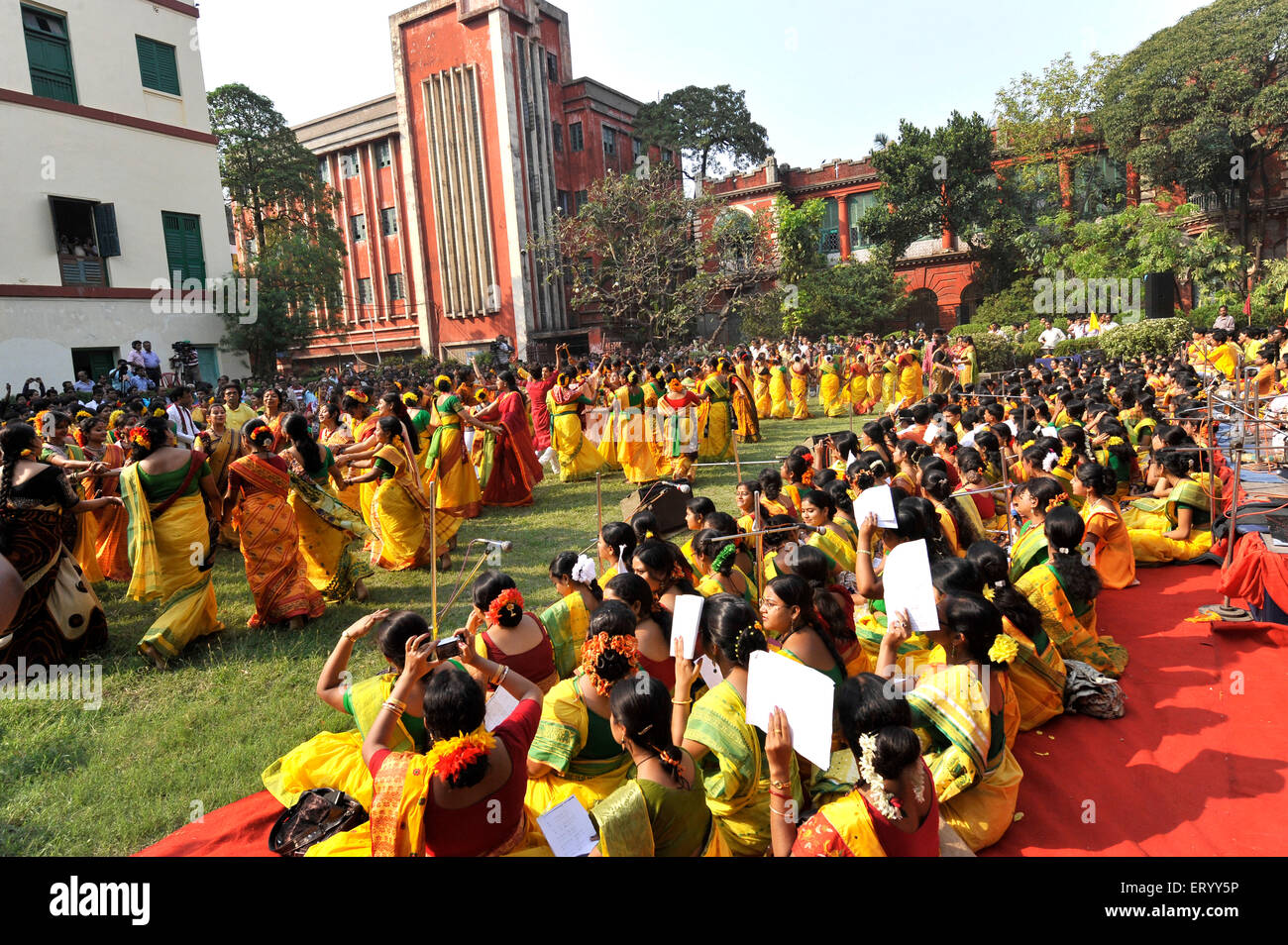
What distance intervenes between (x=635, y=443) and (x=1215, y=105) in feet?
86.2

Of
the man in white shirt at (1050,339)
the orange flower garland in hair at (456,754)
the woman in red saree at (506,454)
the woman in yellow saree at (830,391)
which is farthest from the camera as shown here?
the man in white shirt at (1050,339)

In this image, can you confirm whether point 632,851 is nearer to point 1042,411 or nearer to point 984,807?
point 984,807

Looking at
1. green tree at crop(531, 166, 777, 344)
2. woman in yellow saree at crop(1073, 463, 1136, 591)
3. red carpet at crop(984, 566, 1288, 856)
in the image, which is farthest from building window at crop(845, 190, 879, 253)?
red carpet at crop(984, 566, 1288, 856)

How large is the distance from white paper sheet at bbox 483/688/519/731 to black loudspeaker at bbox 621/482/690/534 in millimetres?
3767

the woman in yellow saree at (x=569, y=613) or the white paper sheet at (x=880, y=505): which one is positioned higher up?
the white paper sheet at (x=880, y=505)

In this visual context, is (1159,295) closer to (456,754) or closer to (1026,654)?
(1026,654)

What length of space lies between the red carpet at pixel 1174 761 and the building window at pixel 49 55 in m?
19.5

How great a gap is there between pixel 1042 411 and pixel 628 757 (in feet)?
22.6

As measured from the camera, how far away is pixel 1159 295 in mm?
20422

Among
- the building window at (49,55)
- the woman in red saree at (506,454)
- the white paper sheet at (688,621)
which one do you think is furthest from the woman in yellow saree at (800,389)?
the building window at (49,55)

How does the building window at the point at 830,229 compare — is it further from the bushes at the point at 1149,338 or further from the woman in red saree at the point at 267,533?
the woman in red saree at the point at 267,533

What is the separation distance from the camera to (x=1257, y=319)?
22922 millimetres

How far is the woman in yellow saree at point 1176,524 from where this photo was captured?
6.01 m

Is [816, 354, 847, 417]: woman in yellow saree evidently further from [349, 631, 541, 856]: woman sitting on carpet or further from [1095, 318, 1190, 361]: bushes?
[349, 631, 541, 856]: woman sitting on carpet
